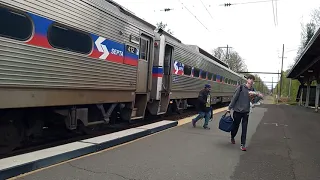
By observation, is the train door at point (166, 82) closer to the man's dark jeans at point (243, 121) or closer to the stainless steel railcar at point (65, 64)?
the stainless steel railcar at point (65, 64)

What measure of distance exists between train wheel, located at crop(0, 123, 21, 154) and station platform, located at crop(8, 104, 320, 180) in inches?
59.5

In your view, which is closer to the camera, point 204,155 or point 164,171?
point 164,171

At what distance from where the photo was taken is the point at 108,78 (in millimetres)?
8500

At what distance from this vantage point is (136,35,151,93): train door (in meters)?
10.4

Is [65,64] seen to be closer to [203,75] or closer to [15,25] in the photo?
[15,25]

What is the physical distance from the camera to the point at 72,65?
7.11m

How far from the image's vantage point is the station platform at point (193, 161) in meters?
5.20

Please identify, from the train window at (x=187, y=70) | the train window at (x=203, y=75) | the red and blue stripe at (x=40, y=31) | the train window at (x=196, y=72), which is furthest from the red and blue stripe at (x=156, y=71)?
the train window at (x=203, y=75)

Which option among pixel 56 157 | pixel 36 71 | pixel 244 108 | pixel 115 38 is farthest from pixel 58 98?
pixel 244 108

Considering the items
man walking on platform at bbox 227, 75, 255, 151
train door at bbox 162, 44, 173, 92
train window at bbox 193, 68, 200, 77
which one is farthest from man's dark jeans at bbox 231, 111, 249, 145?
train window at bbox 193, 68, 200, 77

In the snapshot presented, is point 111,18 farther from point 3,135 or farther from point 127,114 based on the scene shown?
point 3,135

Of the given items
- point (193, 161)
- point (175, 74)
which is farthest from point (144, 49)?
point (193, 161)

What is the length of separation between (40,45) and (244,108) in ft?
15.0

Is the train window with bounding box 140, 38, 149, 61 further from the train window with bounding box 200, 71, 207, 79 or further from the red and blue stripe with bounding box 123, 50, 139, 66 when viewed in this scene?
the train window with bounding box 200, 71, 207, 79
